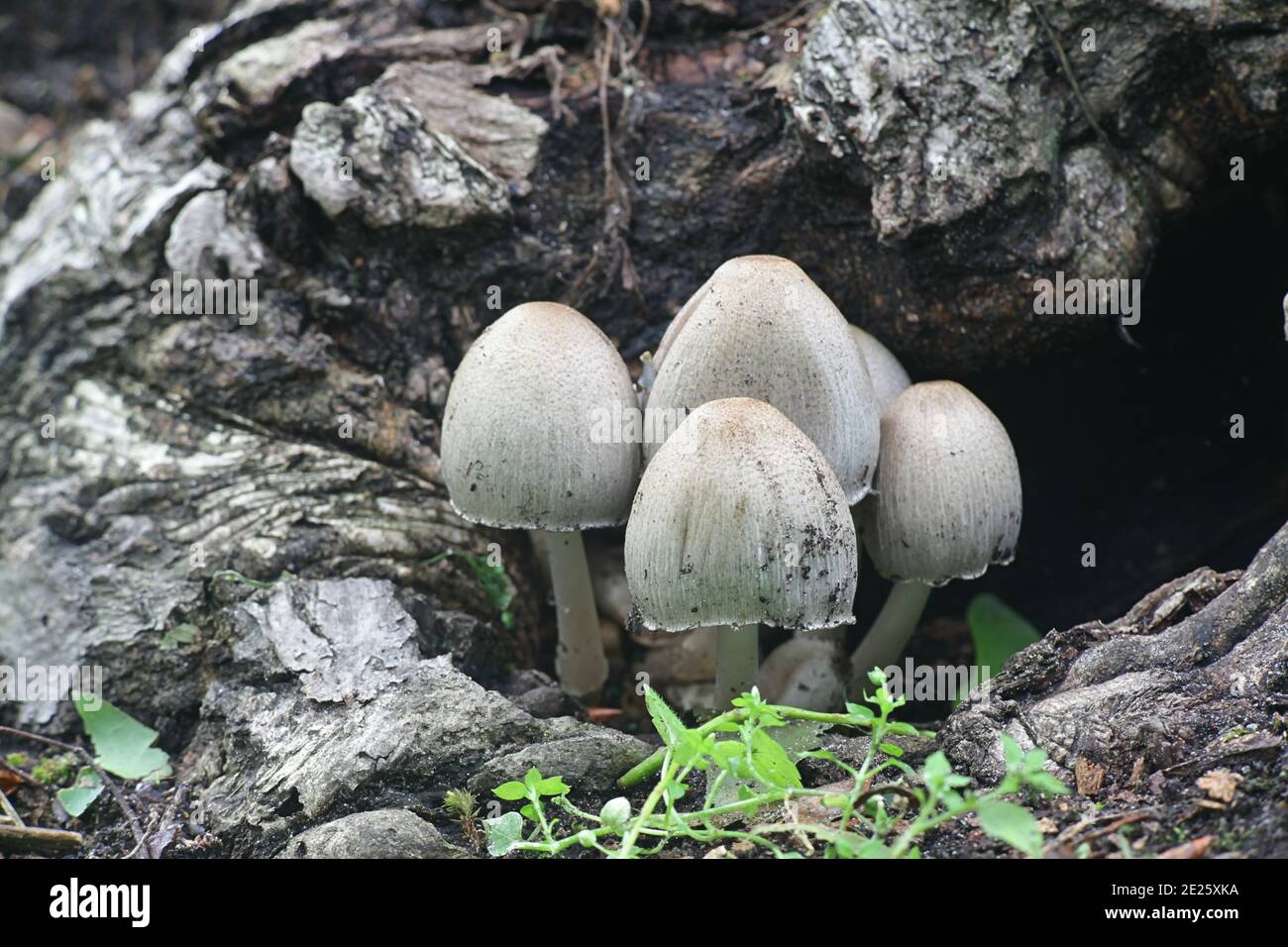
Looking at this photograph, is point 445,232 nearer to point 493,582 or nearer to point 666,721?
point 493,582

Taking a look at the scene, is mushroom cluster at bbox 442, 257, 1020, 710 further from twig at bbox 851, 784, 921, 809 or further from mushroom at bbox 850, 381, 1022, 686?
twig at bbox 851, 784, 921, 809

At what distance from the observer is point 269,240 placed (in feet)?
11.0

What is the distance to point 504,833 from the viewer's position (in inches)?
77.3

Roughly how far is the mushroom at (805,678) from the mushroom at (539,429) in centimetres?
80

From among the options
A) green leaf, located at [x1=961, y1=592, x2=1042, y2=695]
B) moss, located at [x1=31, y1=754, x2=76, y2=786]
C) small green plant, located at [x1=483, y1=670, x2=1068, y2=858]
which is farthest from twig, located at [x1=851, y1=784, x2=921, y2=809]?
moss, located at [x1=31, y1=754, x2=76, y2=786]

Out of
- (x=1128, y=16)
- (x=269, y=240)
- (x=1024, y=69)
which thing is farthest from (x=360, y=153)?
(x=1128, y=16)

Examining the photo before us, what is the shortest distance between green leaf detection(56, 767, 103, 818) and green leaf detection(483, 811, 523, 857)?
1139 mm

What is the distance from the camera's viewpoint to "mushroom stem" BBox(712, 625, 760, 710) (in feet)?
9.02

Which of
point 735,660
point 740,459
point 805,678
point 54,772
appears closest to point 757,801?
point 740,459

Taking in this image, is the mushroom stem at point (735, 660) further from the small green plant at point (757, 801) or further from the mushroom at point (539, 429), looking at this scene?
the small green plant at point (757, 801)

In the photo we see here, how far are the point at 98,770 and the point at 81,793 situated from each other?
7cm

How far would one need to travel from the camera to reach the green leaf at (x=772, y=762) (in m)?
1.90
